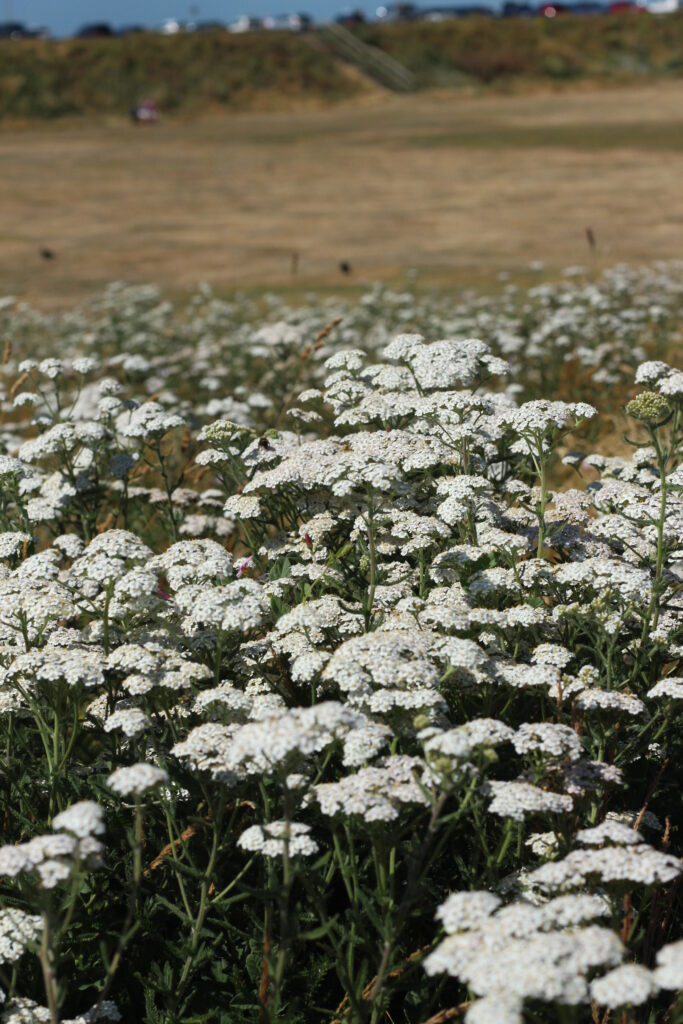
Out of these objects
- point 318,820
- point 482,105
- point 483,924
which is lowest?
point 482,105

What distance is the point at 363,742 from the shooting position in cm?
355

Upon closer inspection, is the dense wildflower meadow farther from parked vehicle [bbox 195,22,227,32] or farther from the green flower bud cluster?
parked vehicle [bbox 195,22,227,32]

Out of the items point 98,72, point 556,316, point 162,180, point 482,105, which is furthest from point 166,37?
point 556,316

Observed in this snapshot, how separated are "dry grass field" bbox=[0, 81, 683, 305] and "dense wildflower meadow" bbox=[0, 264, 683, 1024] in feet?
63.0

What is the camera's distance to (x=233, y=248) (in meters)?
31.0

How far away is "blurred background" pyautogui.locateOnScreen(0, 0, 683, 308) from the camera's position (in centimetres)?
2847

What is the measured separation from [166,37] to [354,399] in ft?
292

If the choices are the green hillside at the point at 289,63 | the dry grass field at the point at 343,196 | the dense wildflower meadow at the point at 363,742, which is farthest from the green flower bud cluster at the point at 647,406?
the green hillside at the point at 289,63

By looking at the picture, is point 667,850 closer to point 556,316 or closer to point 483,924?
point 483,924

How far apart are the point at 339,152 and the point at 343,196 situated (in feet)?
38.2

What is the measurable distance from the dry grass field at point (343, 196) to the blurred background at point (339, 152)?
162 millimetres

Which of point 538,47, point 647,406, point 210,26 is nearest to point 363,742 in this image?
point 647,406

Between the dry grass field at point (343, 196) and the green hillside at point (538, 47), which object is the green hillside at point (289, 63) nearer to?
the green hillside at point (538, 47)

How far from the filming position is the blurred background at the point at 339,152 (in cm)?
2847
